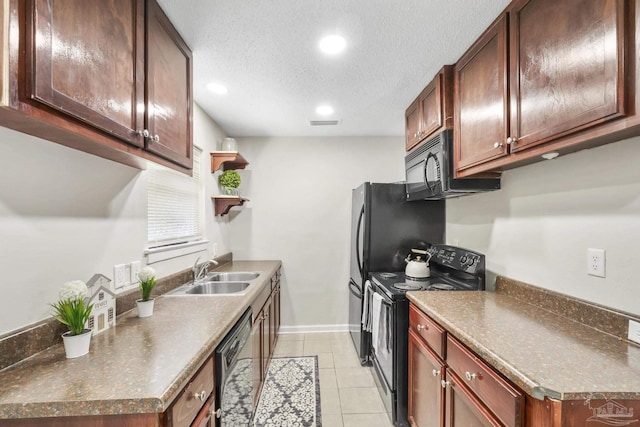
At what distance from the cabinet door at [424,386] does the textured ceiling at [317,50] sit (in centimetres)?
175

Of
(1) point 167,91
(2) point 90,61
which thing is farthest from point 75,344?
(1) point 167,91

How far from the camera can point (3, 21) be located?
0.69 meters

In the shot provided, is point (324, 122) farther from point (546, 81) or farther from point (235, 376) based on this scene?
point (235, 376)

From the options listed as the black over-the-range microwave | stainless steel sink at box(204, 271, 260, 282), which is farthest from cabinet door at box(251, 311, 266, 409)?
the black over-the-range microwave

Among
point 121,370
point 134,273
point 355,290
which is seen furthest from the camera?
point 355,290

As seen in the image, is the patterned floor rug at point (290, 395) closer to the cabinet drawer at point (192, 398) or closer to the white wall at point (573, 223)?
the cabinet drawer at point (192, 398)

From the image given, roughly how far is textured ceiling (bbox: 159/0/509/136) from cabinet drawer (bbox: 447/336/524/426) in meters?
1.61

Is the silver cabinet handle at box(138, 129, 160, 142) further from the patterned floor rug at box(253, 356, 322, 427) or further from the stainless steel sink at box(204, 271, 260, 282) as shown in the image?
the patterned floor rug at box(253, 356, 322, 427)

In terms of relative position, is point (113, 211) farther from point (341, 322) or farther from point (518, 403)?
point (341, 322)

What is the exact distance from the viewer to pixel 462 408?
129 centimetres

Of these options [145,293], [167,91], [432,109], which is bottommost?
[145,293]

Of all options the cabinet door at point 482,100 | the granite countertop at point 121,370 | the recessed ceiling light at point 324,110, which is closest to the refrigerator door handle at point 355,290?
the cabinet door at point 482,100

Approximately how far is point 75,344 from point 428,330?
1595mm

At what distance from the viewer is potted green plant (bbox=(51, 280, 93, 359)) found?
1.02 meters
